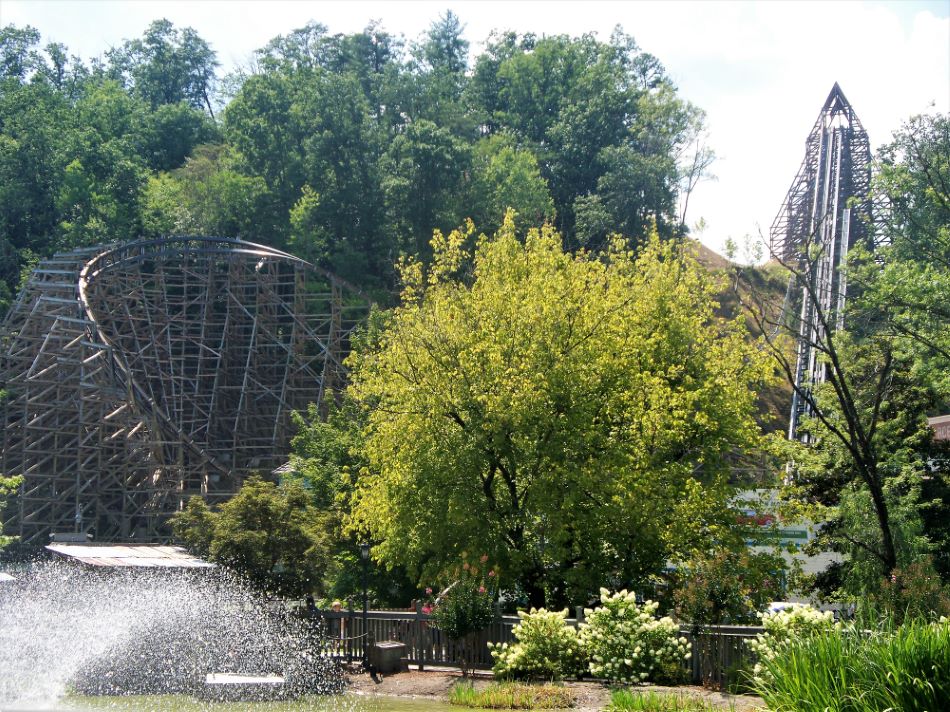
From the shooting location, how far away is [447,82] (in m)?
99.4

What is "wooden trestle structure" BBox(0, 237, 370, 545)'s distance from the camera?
153ft

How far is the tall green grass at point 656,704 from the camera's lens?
16125 millimetres

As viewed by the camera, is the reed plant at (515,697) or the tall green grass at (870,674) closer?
the tall green grass at (870,674)

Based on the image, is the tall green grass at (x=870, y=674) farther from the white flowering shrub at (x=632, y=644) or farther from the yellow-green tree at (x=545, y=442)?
the yellow-green tree at (x=545, y=442)

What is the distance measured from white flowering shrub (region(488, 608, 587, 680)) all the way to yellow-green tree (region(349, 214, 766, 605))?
12.4 ft

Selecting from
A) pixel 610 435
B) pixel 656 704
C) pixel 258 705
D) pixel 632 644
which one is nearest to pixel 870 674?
pixel 656 704

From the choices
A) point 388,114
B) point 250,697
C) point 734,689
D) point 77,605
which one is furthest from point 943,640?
point 388,114

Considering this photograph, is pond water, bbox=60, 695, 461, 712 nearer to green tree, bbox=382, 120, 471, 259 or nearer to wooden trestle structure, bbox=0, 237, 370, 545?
wooden trestle structure, bbox=0, 237, 370, 545

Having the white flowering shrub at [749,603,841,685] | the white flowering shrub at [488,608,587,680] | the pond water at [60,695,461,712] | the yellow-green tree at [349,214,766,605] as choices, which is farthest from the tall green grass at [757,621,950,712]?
the yellow-green tree at [349,214,766,605]

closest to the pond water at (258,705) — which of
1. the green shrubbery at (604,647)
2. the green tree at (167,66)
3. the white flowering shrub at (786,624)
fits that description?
the green shrubbery at (604,647)

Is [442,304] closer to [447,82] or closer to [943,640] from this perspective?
[943,640]

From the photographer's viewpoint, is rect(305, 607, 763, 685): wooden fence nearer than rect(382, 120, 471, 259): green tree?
Yes

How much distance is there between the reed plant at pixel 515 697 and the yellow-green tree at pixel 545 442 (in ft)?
16.4

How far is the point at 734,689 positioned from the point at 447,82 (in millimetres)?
86676
